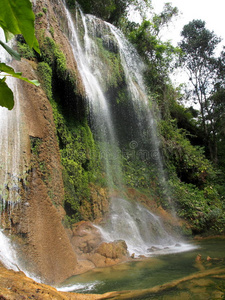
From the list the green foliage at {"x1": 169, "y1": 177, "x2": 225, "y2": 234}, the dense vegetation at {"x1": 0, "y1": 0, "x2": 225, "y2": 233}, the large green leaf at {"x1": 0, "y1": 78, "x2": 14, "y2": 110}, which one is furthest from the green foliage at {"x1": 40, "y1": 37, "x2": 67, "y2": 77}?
the large green leaf at {"x1": 0, "y1": 78, "x2": 14, "y2": 110}

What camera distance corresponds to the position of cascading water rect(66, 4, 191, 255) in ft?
25.8

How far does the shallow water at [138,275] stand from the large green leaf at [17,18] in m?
3.44

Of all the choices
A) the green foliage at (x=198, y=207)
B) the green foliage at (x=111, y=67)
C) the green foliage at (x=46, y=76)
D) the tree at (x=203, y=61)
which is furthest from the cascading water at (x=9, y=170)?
the tree at (x=203, y=61)

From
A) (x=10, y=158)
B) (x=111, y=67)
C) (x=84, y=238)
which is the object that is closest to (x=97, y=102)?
(x=111, y=67)

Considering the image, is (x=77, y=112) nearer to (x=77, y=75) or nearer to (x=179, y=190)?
(x=77, y=75)

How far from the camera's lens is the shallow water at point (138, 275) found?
386cm

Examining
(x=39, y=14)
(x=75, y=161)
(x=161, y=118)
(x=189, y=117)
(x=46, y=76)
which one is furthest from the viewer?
(x=189, y=117)

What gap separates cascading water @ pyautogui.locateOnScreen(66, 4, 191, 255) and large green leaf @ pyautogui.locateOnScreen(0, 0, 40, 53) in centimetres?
650

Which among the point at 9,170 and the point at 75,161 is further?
the point at 75,161

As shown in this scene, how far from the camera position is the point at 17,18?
53 centimetres

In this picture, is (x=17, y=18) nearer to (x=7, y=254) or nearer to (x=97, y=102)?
(x=7, y=254)

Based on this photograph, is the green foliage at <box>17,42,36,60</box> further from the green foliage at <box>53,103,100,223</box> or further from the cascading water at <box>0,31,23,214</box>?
the cascading water at <box>0,31,23,214</box>

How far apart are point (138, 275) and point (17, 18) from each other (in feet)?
15.3

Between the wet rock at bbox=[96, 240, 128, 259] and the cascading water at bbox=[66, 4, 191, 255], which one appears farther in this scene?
the cascading water at bbox=[66, 4, 191, 255]
